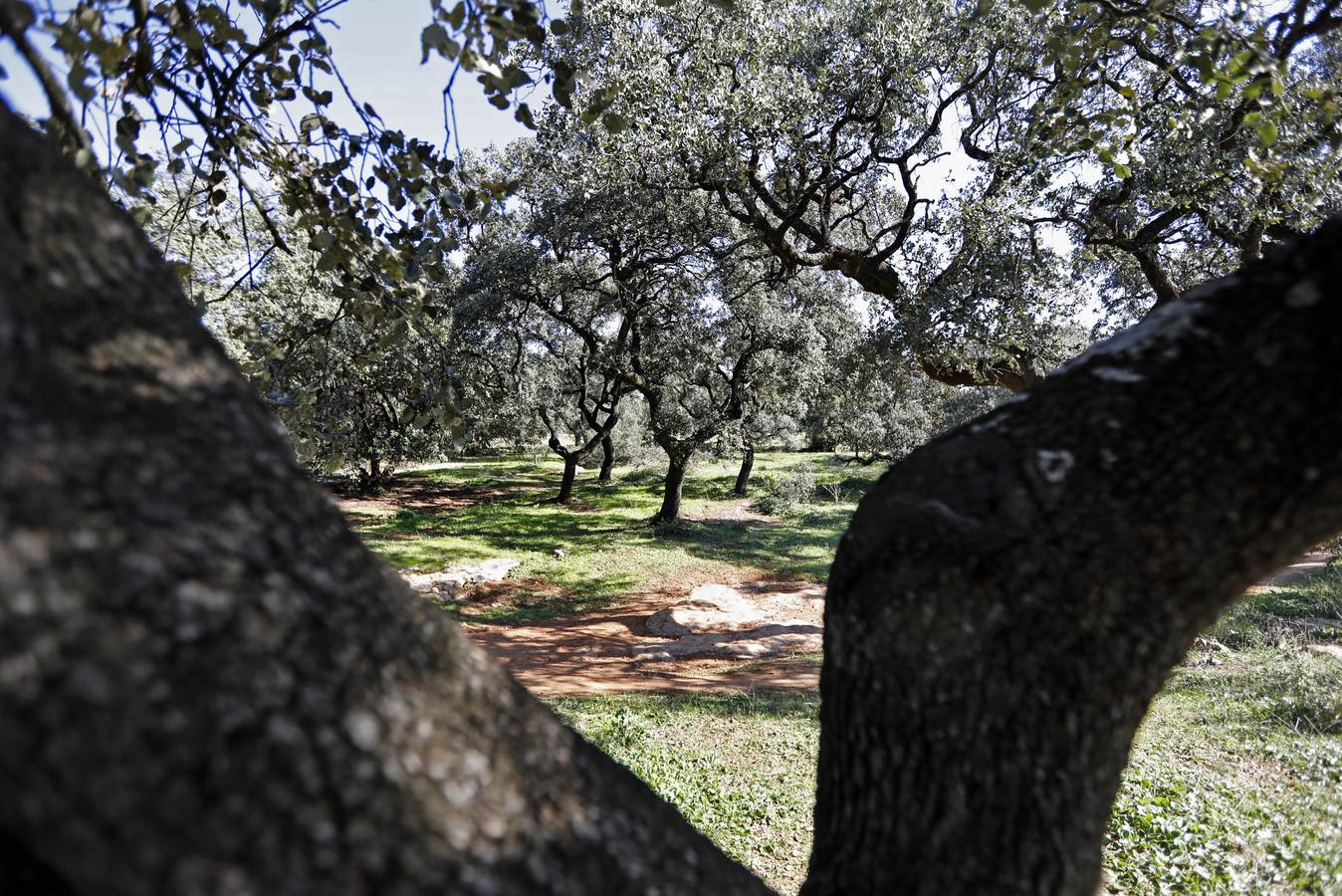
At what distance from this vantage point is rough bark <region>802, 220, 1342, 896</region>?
3.63 ft

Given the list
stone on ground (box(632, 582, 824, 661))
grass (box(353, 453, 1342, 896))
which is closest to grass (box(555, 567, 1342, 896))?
grass (box(353, 453, 1342, 896))

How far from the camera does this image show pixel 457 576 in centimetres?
1306

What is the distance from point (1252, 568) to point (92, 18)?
301 centimetres

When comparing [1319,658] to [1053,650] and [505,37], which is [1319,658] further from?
[505,37]

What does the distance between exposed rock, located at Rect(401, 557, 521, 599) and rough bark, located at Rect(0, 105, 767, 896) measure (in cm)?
1159

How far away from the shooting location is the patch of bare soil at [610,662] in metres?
7.92

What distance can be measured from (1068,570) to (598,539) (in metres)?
16.0

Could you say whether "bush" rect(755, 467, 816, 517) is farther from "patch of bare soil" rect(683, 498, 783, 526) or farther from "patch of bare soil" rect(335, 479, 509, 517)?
"patch of bare soil" rect(335, 479, 509, 517)

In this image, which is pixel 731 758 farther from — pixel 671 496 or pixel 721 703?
pixel 671 496

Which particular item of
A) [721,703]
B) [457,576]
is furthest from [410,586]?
[457,576]

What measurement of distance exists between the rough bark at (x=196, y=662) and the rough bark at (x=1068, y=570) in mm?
480

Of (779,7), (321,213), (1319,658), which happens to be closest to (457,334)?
(779,7)

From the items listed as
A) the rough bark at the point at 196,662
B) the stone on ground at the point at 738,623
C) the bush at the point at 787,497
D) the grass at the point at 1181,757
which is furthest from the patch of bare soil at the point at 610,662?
the bush at the point at 787,497

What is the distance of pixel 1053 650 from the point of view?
1.19 m
